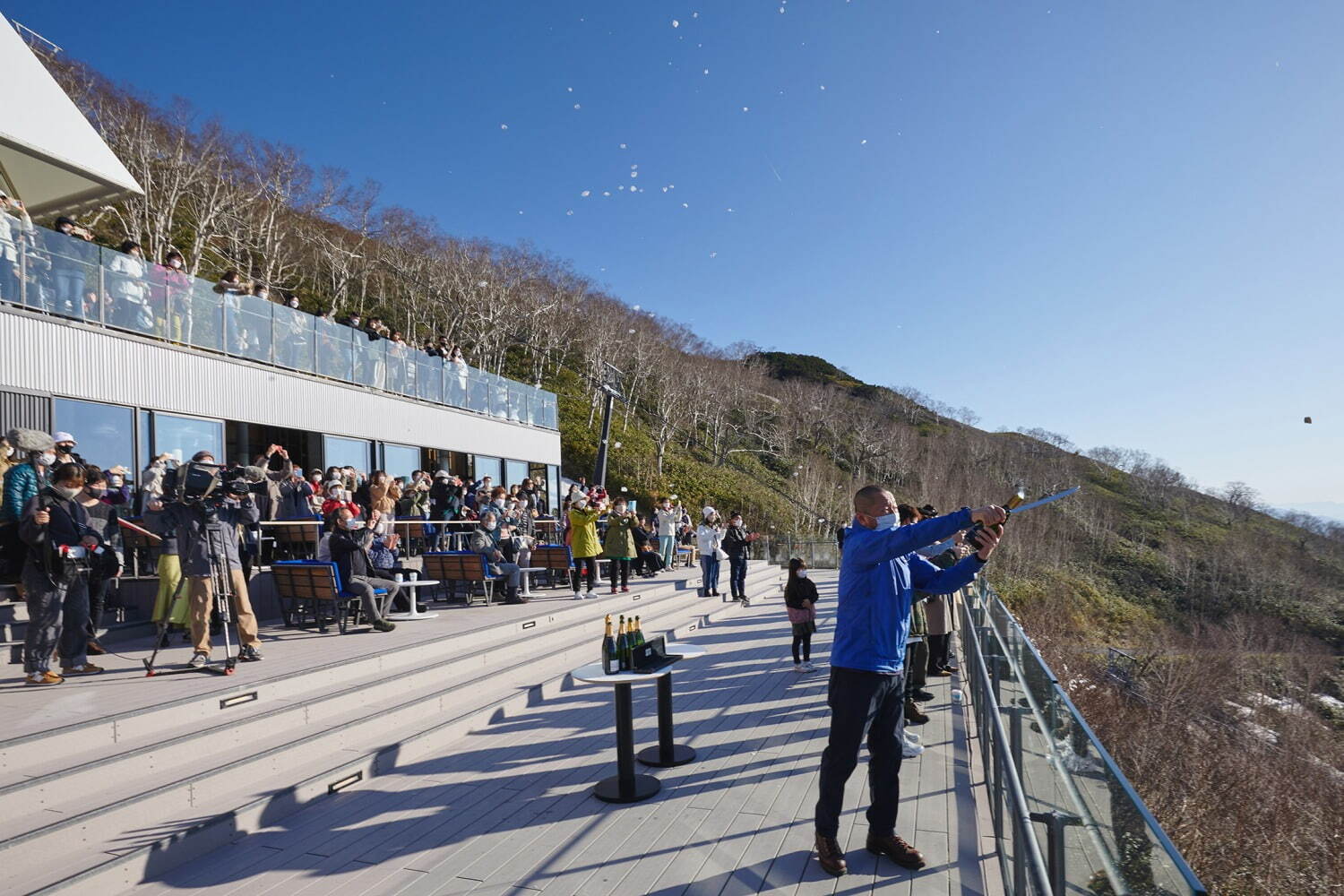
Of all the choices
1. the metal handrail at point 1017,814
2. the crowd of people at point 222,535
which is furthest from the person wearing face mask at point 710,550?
the metal handrail at point 1017,814

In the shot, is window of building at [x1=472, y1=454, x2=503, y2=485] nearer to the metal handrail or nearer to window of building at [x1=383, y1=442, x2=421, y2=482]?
window of building at [x1=383, y1=442, x2=421, y2=482]

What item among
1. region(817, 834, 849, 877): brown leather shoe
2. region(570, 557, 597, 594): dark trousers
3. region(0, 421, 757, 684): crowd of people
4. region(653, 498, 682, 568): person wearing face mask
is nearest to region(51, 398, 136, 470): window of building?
region(0, 421, 757, 684): crowd of people

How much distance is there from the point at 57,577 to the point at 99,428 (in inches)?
265

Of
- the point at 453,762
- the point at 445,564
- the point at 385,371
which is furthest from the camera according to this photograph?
the point at 385,371

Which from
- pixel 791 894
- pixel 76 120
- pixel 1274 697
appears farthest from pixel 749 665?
pixel 1274 697

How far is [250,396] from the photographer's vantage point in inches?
548

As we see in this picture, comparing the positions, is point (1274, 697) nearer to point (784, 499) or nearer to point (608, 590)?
point (784, 499)

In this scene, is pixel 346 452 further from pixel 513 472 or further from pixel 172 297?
pixel 513 472

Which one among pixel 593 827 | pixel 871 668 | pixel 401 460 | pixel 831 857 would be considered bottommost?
pixel 593 827

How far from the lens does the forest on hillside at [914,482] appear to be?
18875 millimetres

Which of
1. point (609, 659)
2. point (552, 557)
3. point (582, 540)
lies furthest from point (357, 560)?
point (609, 659)

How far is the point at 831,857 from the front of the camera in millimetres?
4012

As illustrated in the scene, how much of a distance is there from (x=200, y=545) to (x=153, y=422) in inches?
276

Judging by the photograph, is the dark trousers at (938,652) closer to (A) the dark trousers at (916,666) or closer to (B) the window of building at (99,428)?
(A) the dark trousers at (916,666)
